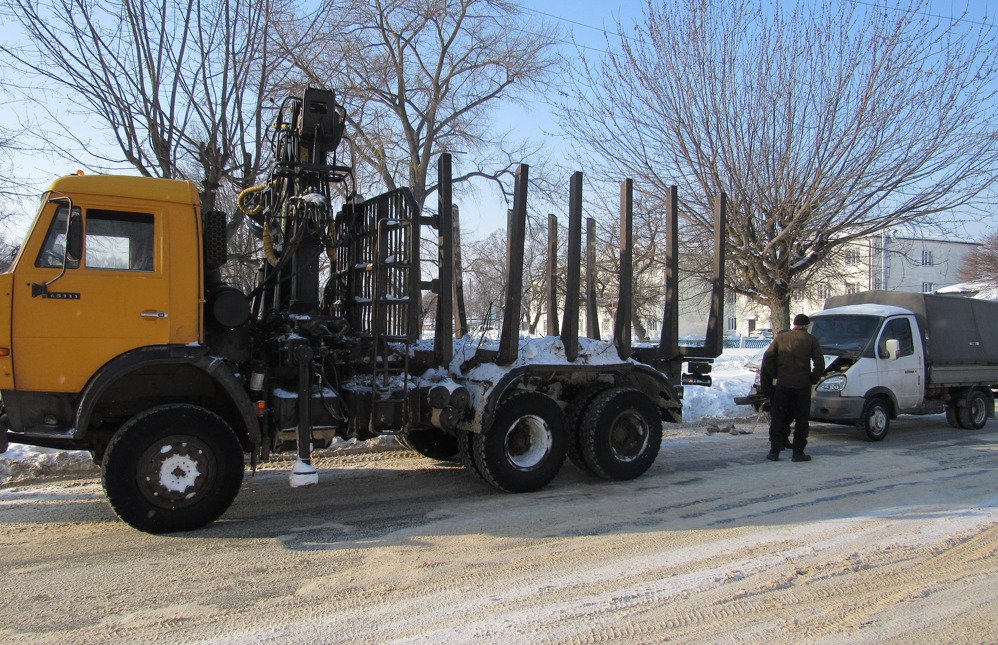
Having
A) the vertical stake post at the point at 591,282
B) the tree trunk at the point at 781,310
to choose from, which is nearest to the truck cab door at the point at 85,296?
the vertical stake post at the point at 591,282

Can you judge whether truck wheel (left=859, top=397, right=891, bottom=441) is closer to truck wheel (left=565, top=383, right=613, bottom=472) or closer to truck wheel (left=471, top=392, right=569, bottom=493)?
truck wheel (left=565, top=383, right=613, bottom=472)

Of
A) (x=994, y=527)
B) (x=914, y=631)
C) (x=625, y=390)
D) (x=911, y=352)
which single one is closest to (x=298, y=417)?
(x=625, y=390)

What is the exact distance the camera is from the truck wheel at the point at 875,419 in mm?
10426

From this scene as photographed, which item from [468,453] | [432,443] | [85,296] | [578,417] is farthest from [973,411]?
[85,296]

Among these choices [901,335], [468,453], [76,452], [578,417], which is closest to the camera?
[468,453]

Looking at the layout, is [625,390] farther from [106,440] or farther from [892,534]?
[106,440]

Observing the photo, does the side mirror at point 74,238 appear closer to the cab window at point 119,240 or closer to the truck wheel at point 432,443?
the cab window at point 119,240

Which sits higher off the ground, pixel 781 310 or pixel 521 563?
pixel 781 310

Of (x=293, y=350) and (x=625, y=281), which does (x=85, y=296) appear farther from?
(x=625, y=281)

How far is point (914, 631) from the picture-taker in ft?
13.0

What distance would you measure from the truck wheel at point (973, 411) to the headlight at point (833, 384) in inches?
133

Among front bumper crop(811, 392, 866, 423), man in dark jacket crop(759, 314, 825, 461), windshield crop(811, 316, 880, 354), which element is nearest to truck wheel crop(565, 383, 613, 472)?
man in dark jacket crop(759, 314, 825, 461)

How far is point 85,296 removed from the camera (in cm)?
551

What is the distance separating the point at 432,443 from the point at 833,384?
20.0ft
